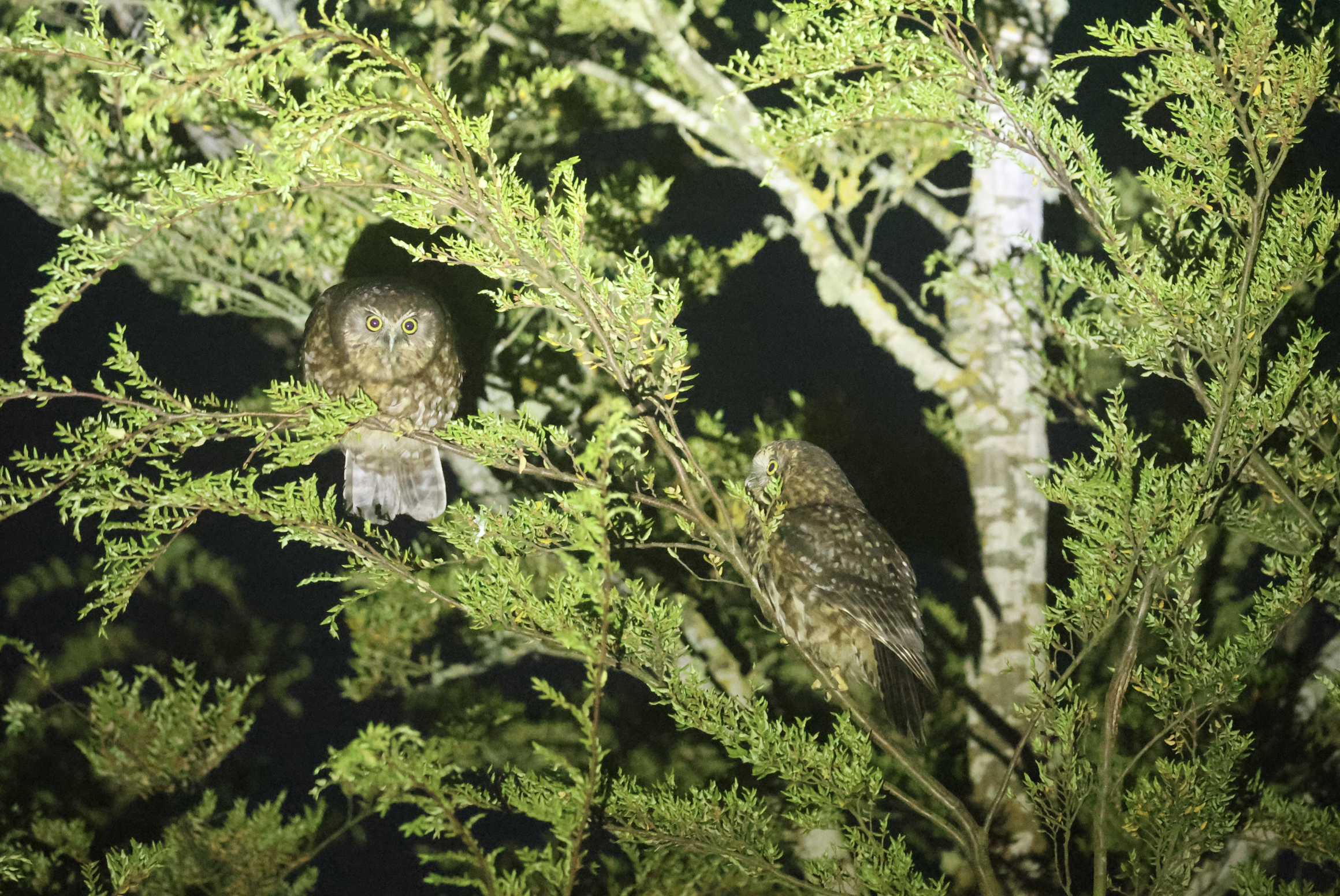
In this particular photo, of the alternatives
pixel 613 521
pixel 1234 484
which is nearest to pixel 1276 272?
pixel 1234 484

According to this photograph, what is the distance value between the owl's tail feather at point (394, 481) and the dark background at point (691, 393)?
0.26 ft

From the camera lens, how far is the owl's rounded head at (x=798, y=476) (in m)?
1.42

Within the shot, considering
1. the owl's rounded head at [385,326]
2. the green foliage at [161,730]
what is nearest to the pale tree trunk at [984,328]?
the owl's rounded head at [385,326]

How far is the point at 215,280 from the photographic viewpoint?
1579mm

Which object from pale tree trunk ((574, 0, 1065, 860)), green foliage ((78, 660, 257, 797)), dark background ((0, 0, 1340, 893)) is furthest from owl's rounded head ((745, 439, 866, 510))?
green foliage ((78, 660, 257, 797))

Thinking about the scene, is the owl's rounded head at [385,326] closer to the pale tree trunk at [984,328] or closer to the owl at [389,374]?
the owl at [389,374]

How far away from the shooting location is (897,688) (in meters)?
1.35

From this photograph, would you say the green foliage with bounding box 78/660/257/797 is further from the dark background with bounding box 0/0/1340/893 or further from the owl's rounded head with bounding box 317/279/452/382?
the owl's rounded head with bounding box 317/279/452/382

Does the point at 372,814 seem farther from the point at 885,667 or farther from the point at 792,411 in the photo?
the point at 792,411

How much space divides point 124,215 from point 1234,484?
5.97 ft

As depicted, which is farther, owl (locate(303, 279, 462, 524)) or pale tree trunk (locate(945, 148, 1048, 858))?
pale tree trunk (locate(945, 148, 1048, 858))

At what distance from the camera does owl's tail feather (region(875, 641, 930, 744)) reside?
1352 mm

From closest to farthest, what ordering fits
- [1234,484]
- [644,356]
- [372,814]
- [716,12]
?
1. [644,356]
2. [372,814]
3. [1234,484]
4. [716,12]

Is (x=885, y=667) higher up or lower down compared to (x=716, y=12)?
lower down
